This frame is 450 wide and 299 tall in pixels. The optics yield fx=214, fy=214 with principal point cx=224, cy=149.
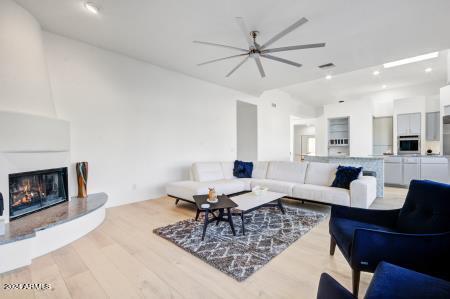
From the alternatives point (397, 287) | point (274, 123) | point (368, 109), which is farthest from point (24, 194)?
point (368, 109)

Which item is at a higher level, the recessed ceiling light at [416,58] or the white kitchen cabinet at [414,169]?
the recessed ceiling light at [416,58]

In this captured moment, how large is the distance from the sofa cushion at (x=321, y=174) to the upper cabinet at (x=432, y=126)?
175 inches

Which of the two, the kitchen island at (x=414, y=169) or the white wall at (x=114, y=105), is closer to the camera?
the white wall at (x=114, y=105)

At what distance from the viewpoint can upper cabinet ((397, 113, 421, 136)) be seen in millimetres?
6531

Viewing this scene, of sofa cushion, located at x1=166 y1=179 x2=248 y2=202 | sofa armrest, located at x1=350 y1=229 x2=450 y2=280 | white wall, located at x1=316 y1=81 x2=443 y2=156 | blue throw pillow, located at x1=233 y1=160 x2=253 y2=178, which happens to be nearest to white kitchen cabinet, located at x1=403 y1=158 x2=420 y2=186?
white wall, located at x1=316 y1=81 x2=443 y2=156

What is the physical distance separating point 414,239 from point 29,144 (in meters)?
4.07

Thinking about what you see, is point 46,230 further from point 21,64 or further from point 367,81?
point 367,81

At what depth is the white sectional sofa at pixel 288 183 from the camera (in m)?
3.59

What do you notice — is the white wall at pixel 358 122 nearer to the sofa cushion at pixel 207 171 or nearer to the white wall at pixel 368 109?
the white wall at pixel 368 109

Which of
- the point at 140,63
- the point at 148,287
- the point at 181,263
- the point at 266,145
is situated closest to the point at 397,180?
the point at 266,145

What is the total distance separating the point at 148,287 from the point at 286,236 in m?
1.74

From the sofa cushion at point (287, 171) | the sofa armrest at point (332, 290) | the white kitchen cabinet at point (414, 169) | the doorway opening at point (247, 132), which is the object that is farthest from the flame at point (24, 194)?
the white kitchen cabinet at point (414, 169)

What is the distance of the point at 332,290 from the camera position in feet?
3.00

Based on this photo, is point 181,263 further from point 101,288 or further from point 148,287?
point 101,288
